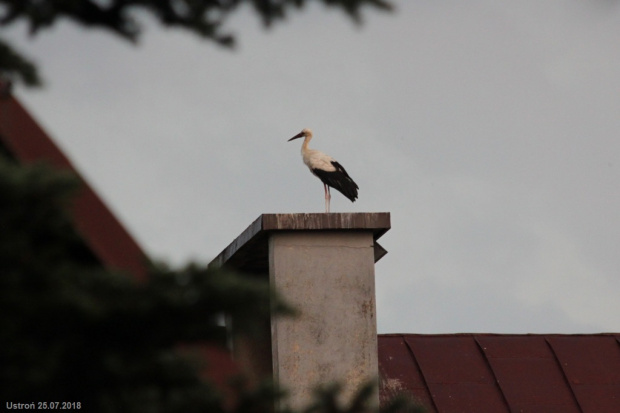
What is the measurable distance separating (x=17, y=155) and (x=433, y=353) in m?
8.59

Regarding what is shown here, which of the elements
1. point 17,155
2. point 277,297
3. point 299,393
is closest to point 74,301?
point 277,297

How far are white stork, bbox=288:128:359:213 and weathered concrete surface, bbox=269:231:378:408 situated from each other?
3.39 metres

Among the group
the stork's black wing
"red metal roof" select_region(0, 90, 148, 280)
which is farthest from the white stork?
"red metal roof" select_region(0, 90, 148, 280)

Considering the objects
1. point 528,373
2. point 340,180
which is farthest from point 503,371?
point 340,180

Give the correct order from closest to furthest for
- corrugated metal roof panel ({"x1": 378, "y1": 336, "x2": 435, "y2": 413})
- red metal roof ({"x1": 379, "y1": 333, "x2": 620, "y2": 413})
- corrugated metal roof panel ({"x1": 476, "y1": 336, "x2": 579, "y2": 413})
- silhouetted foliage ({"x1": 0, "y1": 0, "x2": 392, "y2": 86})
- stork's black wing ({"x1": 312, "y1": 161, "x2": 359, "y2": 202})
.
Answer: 1. silhouetted foliage ({"x1": 0, "y1": 0, "x2": 392, "y2": 86})
2. corrugated metal roof panel ({"x1": 378, "y1": 336, "x2": 435, "y2": 413})
3. red metal roof ({"x1": 379, "y1": 333, "x2": 620, "y2": 413})
4. corrugated metal roof panel ({"x1": 476, "y1": 336, "x2": 579, "y2": 413})
5. stork's black wing ({"x1": 312, "y1": 161, "x2": 359, "y2": 202})

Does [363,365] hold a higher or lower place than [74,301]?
higher

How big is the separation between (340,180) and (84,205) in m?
9.97

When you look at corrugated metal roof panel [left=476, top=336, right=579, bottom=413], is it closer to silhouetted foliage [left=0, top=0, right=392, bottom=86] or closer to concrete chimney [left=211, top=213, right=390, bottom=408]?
concrete chimney [left=211, top=213, right=390, bottom=408]

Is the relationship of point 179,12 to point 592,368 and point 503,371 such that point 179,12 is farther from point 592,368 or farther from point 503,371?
point 592,368

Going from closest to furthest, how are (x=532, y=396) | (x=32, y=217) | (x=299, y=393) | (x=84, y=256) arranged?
(x=32, y=217), (x=84, y=256), (x=299, y=393), (x=532, y=396)

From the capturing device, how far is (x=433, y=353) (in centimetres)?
1256

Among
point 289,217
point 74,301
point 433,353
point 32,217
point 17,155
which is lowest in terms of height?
point 74,301

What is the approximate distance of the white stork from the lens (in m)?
14.1

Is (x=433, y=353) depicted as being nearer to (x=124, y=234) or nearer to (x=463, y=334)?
(x=463, y=334)
